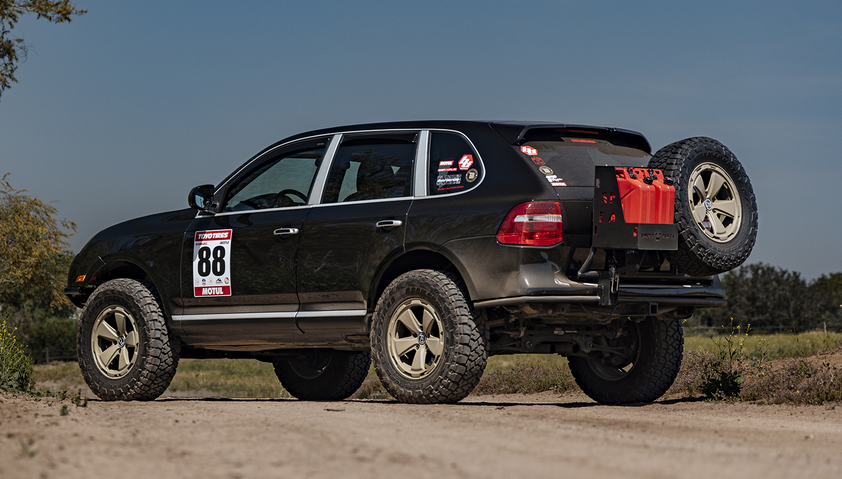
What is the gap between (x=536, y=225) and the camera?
6098 mm

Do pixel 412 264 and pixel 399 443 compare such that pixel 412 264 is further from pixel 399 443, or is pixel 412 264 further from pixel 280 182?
pixel 399 443

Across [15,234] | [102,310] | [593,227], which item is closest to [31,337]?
[15,234]

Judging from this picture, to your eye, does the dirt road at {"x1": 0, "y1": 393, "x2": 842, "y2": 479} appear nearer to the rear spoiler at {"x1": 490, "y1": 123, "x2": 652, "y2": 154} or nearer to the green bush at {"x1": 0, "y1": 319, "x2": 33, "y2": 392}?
the green bush at {"x1": 0, "y1": 319, "x2": 33, "y2": 392}

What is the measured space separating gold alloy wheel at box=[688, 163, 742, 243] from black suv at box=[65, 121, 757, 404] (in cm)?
1

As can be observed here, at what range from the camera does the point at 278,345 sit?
25.2 feet

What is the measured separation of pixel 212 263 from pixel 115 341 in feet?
4.13

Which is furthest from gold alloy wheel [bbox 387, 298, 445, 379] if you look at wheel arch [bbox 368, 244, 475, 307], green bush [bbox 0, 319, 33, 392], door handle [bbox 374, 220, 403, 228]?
green bush [bbox 0, 319, 33, 392]

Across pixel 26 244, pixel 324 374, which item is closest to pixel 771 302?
pixel 26 244

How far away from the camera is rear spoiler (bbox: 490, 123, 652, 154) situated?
657 cm

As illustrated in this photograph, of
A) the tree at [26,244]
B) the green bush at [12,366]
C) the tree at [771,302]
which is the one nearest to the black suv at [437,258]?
the green bush at [12,366]

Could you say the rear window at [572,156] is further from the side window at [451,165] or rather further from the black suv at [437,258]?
the side window at [451,165]

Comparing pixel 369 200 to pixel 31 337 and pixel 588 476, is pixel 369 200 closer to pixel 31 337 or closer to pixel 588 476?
pixel 588 476

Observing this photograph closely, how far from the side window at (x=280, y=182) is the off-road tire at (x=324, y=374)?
1.88 meters

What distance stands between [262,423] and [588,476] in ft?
6.92
